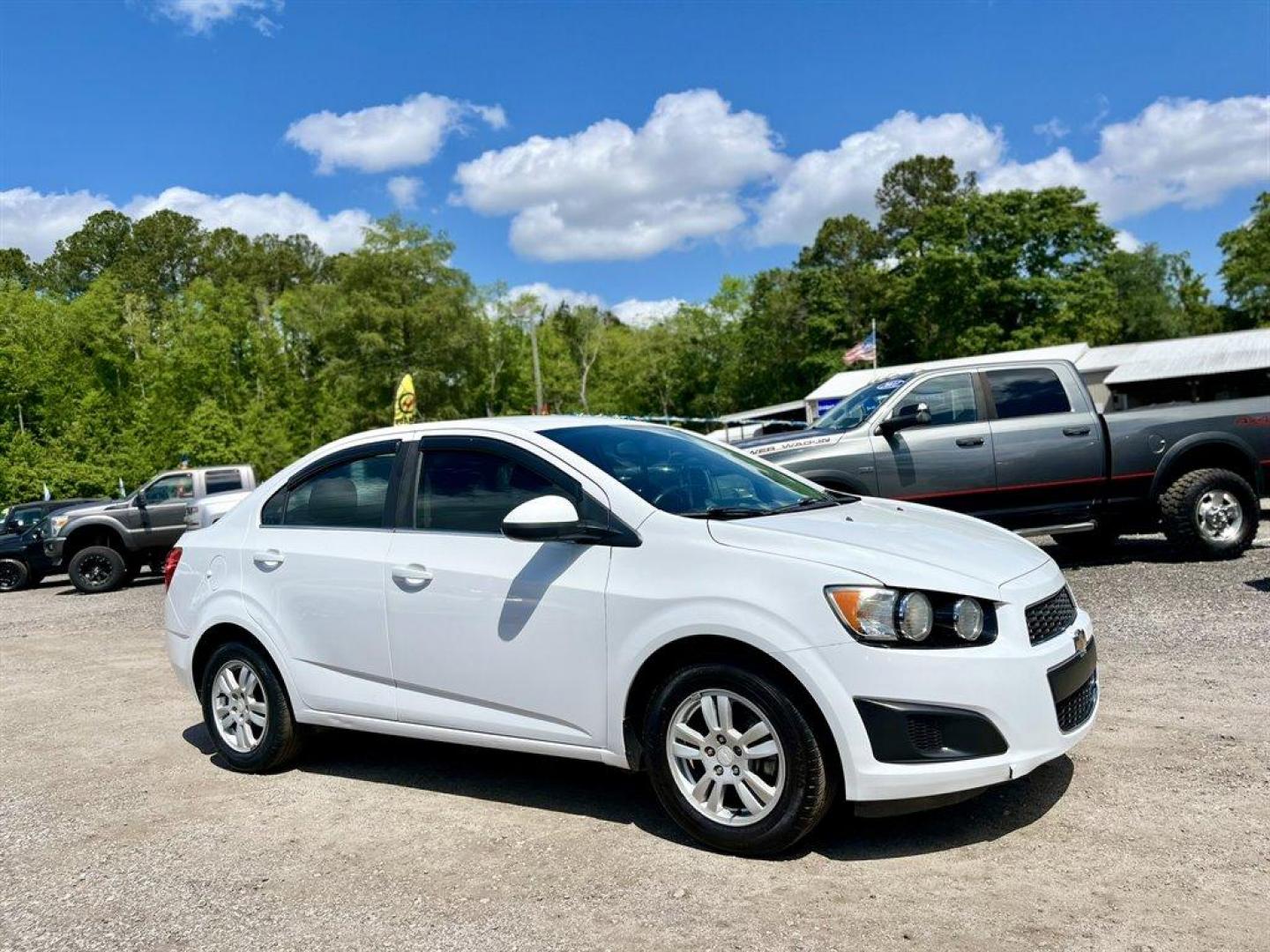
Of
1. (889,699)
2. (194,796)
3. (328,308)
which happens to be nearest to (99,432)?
(328,308)

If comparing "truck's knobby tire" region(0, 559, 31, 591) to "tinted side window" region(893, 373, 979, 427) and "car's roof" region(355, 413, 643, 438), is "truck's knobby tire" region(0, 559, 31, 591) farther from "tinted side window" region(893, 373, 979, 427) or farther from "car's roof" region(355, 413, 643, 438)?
"car's roof" region(355, 413, 643, 438)

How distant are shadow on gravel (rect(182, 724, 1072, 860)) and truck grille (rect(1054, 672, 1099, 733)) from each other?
435 mm

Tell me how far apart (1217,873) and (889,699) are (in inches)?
→ 48.1

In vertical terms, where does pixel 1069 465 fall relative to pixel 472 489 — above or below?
below

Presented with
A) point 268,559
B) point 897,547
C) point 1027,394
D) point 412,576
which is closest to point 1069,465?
point 1027,394

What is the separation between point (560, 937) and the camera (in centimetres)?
→ 334

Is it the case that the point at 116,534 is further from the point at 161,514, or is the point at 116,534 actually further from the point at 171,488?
the point at 171,488

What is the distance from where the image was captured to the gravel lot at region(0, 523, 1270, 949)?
3.33 m

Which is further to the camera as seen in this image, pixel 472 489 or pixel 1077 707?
pixel 472 489

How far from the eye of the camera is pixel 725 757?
3816 millimetres

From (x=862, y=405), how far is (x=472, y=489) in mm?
6387

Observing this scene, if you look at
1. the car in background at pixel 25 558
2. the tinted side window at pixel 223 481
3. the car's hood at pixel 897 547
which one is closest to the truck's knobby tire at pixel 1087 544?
the car's hood at pixel 897 547

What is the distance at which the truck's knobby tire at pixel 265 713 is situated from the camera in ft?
17.2

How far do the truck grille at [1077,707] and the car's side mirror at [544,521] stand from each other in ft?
6.31
